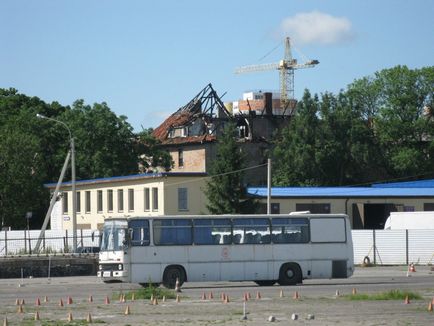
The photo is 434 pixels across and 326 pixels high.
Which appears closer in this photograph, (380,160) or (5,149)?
(5,149)

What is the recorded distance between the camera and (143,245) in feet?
130

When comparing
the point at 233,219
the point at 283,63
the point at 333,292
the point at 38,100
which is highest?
the point at 283,63

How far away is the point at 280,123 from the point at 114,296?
80724mm

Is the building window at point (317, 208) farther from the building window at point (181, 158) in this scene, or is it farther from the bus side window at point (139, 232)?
the bus side window at point (139, 232)

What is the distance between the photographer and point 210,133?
351 feet

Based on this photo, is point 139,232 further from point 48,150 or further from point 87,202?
point 48,150

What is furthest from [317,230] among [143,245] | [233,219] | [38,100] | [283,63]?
[283,63]

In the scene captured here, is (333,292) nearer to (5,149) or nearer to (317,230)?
(317,230)

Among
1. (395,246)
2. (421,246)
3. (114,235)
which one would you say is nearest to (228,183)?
(395,246)

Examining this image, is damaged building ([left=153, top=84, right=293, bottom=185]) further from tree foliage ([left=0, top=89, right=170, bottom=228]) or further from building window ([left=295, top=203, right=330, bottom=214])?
building window ([left=295, top=203, right=330, bottom=214])

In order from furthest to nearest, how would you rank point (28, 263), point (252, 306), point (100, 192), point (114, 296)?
point (100, 192) < point (28, 263) < point (114, 296) < point (252, 306)

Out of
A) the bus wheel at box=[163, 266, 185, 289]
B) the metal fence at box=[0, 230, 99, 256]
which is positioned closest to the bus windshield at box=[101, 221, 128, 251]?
the bus wheel at box=[163, 266, 185, 289]

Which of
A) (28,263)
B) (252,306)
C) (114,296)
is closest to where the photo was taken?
(252,306)

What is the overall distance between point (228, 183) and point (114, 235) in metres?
34.3
